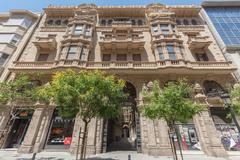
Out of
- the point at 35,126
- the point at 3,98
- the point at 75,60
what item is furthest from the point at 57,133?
the point at 75,60

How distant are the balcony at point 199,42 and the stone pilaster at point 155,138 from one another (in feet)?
38.7

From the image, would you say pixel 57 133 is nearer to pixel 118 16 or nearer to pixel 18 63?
pixel 18 63

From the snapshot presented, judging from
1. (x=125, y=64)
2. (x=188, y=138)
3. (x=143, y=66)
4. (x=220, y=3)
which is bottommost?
(x=188, y=138)

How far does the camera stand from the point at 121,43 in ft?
65.1

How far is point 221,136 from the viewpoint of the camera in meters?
14.4

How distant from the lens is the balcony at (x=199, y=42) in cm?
1971

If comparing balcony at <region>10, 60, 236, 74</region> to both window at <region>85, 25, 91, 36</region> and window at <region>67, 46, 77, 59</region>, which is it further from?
window at <region>85, 25, 91, 36</region>

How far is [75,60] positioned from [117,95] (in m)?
9.00

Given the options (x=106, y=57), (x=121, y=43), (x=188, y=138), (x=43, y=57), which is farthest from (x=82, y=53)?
(x=188, y=138)

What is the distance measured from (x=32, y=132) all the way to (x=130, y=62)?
12.0m

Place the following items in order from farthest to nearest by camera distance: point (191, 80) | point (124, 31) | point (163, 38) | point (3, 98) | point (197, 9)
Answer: point (197, 9)
point (124, 31)
point (163, 38)
point (191, 80)
point (3, 98)

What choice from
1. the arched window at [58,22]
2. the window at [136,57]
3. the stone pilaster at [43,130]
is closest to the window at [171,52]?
the window at [136,57]

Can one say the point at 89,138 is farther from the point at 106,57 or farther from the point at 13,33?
the point at 13,33

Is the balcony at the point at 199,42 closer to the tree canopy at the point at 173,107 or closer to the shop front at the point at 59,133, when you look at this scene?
the tree canopy at the point at 173,107
